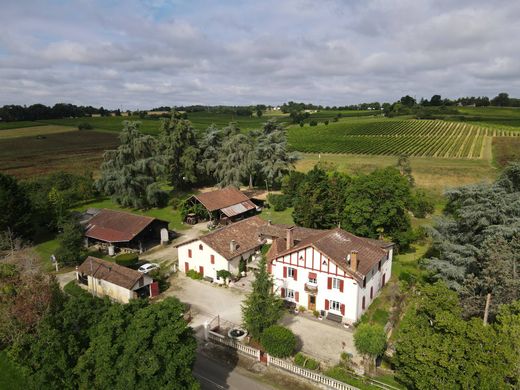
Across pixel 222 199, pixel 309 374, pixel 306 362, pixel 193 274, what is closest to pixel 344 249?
pixel 306 362

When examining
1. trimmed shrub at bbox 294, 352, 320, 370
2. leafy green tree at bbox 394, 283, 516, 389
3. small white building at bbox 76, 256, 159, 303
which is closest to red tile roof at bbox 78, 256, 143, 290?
small white building at bbox 76, 256, 159, 303

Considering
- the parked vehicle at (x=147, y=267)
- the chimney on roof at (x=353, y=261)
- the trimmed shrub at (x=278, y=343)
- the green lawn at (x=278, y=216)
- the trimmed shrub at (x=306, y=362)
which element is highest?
the chimney on roof at (x=353, y=261)

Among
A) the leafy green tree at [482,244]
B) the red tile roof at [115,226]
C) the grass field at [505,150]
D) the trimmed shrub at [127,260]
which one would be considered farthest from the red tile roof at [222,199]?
the grass field at [505,150]

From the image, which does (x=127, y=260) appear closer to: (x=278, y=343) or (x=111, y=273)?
(x=111, y=273)

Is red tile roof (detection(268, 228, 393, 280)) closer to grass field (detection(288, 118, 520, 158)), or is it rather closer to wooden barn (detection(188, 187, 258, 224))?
wooden barn (detection(188, 187, 258, 224))

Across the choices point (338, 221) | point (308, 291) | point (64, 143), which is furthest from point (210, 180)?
point (64, 143)

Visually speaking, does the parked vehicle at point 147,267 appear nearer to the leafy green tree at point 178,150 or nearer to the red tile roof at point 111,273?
the red tile roof at point 111,273
